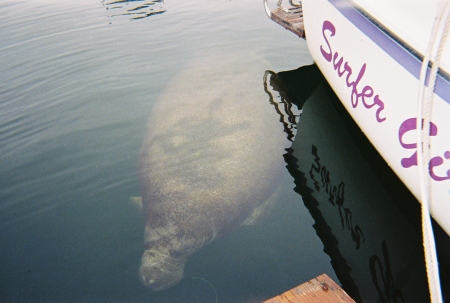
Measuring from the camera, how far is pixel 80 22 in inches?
387

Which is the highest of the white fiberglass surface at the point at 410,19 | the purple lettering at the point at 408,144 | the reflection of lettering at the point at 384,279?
the white fiberglass surface at the point at 410,19

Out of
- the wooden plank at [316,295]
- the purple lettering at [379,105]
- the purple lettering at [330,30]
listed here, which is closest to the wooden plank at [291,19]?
the purple lettering at [330,30]

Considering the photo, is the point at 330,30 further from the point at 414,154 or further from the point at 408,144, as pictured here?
Answer: the point at 414,154

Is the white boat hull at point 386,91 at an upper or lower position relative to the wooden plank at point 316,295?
upper

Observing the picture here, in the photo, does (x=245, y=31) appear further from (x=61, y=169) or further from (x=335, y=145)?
(x=61, y=169)

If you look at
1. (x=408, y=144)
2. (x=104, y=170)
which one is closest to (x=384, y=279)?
(x=408, y=144)


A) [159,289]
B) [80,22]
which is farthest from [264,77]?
[80,22]

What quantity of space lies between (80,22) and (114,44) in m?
2.40

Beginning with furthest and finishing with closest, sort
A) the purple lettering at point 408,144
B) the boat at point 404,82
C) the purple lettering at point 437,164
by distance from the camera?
the purple lettering at point 408,144
the purple lettering at point 437,164
the boat at point 404,82

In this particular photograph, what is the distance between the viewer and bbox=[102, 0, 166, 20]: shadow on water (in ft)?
33.9

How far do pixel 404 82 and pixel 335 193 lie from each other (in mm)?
1434

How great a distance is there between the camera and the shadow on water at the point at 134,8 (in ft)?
33.9

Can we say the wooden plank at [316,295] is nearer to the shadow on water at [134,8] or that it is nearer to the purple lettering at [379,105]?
the purple lettering at [379,105]

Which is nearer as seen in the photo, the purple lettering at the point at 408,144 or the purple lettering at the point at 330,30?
the purple lettering at the point at 408,144
